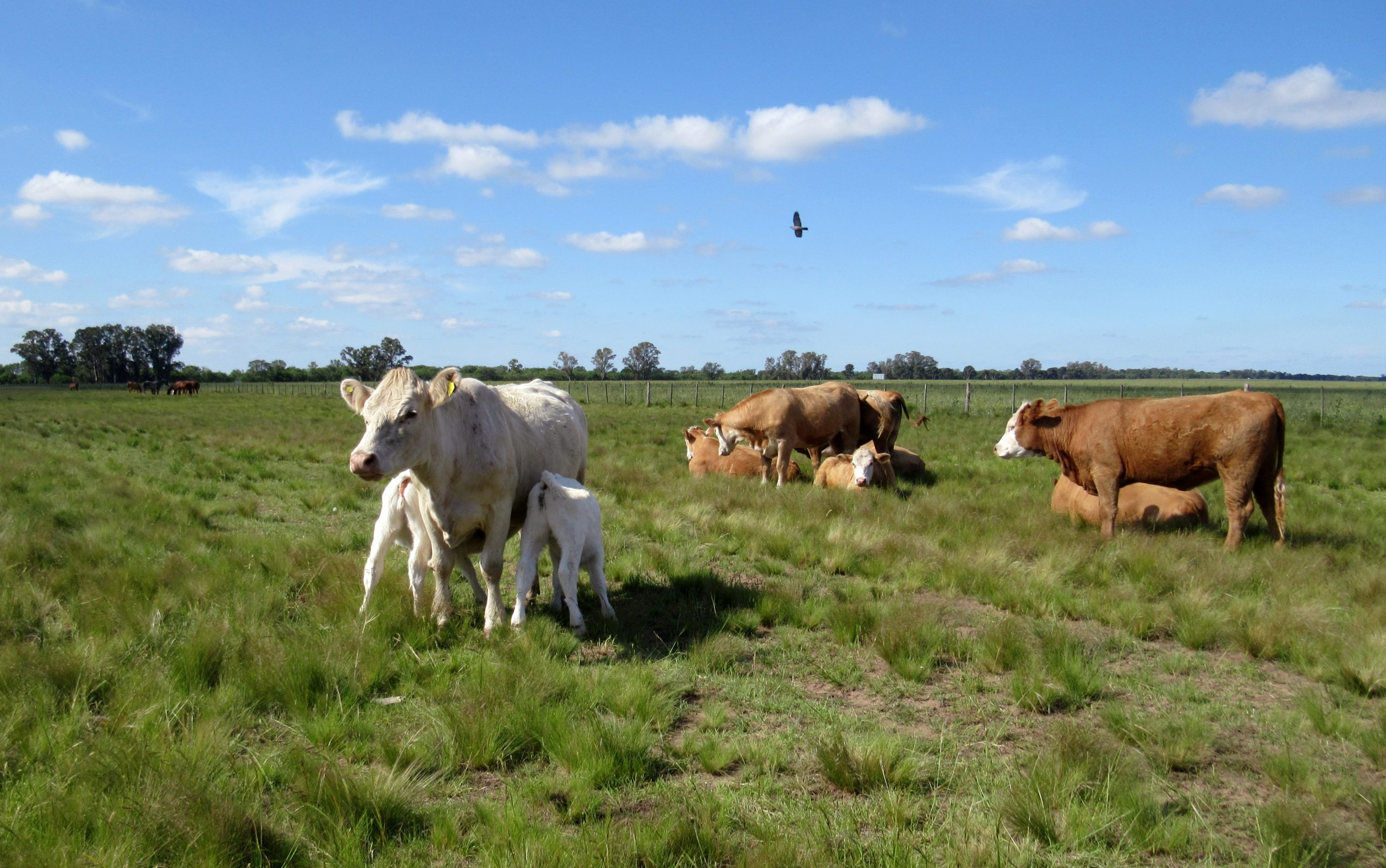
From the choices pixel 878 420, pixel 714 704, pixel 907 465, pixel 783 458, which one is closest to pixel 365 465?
pixel 714 704

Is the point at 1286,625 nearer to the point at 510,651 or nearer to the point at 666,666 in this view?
the point at 666,666

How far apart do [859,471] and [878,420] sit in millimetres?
4100

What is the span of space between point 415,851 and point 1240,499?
31.3 ft

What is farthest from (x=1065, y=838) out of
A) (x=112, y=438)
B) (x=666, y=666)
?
(x=112, y=438)

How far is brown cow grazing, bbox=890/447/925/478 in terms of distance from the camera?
14852 mm

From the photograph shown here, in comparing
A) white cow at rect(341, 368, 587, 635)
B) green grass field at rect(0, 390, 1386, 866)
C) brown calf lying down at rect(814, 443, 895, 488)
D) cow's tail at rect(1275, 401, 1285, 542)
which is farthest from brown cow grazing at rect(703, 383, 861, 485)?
white cow at rect(341, 368, 587, 635)

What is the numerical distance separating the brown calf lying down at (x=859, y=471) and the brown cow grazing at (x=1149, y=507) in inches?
111

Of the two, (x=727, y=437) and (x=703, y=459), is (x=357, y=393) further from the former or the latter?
(x=703, y=459)

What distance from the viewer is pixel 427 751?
391cm

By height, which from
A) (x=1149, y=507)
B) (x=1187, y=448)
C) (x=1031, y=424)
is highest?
(x=1031, y=424)

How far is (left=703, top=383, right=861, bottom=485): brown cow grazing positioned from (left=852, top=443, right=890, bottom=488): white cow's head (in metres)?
1.63

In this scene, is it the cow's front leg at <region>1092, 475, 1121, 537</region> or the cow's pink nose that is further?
the cow's front leg at <region>1092, 475, 1121, 537</region>

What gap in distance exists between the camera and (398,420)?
5.24 m

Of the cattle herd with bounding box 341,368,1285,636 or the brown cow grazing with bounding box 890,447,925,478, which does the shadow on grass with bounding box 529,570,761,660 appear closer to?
the cattle herd with bounding box 341,368,1285,636
